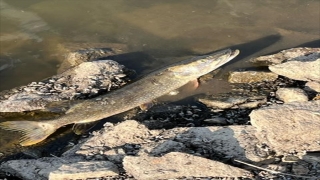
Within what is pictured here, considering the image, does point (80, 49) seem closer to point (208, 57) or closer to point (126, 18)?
point (126, 18)

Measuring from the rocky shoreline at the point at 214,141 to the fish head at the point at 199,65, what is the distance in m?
0.40

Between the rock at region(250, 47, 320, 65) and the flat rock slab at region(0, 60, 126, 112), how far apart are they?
2067 millimetres

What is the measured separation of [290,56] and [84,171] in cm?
375

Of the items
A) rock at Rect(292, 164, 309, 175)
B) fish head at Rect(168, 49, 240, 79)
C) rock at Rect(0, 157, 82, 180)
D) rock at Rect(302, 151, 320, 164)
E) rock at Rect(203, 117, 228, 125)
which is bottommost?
rock at Rect(0, 157, 82, 180)

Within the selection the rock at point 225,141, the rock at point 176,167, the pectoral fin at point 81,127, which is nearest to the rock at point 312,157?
the rock at point 225,141

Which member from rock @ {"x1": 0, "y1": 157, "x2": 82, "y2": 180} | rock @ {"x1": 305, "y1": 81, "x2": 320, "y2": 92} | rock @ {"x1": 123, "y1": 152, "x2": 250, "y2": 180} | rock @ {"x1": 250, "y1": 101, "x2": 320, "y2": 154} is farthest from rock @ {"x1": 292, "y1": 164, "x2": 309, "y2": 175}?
rock @ {"x1": 0, "y1": 157, "x2": 82, "y2": 180}

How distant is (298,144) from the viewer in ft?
14.1

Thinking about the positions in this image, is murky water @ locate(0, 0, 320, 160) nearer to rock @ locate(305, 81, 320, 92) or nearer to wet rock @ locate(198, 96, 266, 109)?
wet rock @ locate(198, 96, 266, 109)

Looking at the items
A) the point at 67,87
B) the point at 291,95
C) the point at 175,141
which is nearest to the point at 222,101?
the point at 291,95

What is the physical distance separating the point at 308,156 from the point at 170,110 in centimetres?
194

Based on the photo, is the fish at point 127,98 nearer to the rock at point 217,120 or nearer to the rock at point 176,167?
the rock at point 217,120

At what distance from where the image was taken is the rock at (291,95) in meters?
5.32

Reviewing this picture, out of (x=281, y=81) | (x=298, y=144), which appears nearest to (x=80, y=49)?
(x=281, y=81)

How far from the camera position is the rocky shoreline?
3.99 meters
